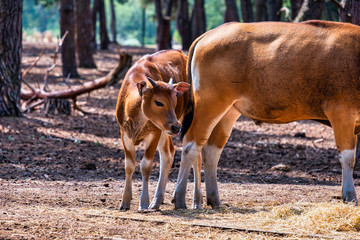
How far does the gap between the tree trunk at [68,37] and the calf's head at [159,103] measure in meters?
13.1

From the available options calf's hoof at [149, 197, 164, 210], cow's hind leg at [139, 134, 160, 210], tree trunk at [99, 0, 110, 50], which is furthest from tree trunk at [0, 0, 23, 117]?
tree trunk at [99, 0, 110, 50]

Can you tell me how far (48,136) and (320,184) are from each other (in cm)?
537

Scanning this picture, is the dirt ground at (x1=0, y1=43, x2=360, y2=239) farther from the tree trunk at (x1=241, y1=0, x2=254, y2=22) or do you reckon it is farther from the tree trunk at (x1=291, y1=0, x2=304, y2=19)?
the tree trunk at (x1=241, y1=0, x2=254, y2=22)

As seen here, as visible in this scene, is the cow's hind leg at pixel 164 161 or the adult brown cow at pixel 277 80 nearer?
the adult brown cow at pixel 277 80

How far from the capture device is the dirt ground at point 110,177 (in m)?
5.73

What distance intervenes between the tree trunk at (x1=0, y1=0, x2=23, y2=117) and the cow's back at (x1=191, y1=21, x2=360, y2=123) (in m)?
6.48

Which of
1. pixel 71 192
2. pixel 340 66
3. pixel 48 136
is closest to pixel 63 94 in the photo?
pixel 48 136

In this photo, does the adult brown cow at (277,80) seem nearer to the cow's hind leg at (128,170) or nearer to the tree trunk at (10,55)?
the cow's hind leg at (128,170)

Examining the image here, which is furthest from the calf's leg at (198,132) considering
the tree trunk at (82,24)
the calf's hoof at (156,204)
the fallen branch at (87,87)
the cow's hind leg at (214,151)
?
the tree trunk at (82,24)

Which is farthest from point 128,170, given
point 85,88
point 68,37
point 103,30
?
point 103,30

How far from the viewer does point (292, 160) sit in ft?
35.9

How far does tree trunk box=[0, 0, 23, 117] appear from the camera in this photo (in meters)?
12.1

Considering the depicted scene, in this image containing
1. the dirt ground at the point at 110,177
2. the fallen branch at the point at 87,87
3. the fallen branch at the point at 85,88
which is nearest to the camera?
the dirt ground at the point at 110,177

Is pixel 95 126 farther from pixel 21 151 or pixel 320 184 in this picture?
pixel 320 184
